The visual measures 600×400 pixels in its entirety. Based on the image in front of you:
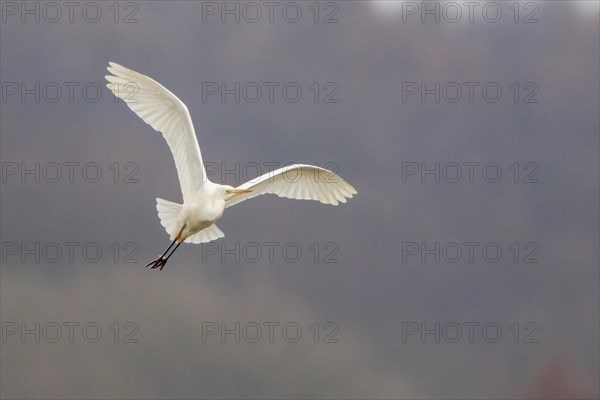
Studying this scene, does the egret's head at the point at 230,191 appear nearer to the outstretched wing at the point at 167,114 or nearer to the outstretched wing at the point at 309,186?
the outstretched wing at the point at 167,114

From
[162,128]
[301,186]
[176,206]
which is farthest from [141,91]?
[301,186]

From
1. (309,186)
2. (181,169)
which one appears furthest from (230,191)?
(309,186)

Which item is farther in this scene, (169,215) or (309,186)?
(309,186)

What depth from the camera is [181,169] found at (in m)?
6.60

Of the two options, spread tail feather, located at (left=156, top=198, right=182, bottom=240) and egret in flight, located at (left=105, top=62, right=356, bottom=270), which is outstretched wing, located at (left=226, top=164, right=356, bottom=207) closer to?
egret in flight, located at (left=105, top=62, right=356, bottom=270)

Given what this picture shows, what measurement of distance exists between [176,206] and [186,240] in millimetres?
268

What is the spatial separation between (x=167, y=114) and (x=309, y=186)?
1.12 meters

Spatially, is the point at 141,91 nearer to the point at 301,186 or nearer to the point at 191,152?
the point at 191,152

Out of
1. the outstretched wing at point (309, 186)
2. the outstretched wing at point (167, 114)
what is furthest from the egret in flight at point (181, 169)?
the outstretched wing at point (309, 186)

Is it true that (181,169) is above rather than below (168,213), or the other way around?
above

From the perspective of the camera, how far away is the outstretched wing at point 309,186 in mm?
6953

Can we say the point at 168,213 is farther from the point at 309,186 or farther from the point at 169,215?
the point at 309,186

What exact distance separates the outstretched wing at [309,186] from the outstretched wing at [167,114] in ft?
1.71

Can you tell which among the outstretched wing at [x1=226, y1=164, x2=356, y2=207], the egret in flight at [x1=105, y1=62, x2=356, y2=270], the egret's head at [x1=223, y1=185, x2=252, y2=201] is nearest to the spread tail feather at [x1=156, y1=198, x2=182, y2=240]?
the egret in flight at [x1=105, y1=62, x2=356, y2=270]
